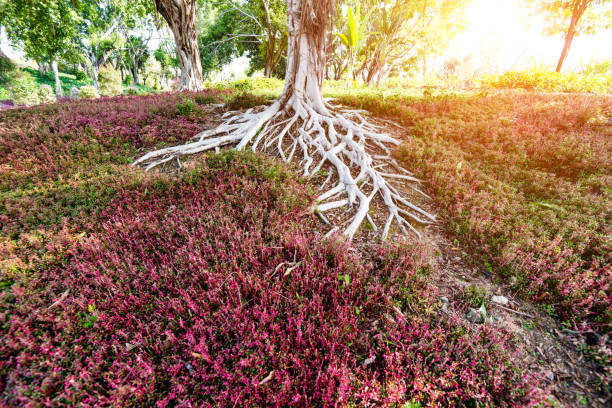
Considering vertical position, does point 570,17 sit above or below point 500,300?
above

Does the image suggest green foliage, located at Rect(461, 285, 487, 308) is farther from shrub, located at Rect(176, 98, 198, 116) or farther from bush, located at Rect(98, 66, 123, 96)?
bush, located at Rect(98, 66, 123, 96)

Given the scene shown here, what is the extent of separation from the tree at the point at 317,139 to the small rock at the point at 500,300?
1.52m

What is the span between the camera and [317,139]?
679 centimetres

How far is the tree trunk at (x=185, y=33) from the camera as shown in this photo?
11984 mm

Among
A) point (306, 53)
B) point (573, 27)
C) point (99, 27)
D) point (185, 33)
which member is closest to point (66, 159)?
point (306, 53)

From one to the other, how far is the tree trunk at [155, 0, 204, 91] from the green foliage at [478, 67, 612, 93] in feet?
55.0

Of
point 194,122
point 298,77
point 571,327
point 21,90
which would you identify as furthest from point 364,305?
point 21,90

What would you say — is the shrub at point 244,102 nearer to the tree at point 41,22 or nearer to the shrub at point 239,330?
the shrub at point 239,330

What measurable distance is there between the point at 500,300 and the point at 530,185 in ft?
10.4

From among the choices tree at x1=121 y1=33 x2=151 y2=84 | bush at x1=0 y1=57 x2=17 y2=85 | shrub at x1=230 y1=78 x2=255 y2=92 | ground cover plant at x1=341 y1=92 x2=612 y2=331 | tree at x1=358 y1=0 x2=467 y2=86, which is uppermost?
tree at x1=121 y1=33 x2=151 y2=84

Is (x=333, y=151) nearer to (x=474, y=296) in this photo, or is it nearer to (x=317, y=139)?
(x=317, y=139)

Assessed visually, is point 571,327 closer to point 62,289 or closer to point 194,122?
point 62,289

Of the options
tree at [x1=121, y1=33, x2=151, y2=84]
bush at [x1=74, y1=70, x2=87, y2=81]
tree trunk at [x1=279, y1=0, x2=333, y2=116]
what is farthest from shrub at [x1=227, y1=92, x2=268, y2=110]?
bush at [x1=74, y1=70, x2=87, y2=81]

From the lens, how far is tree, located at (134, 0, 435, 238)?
4918mm
